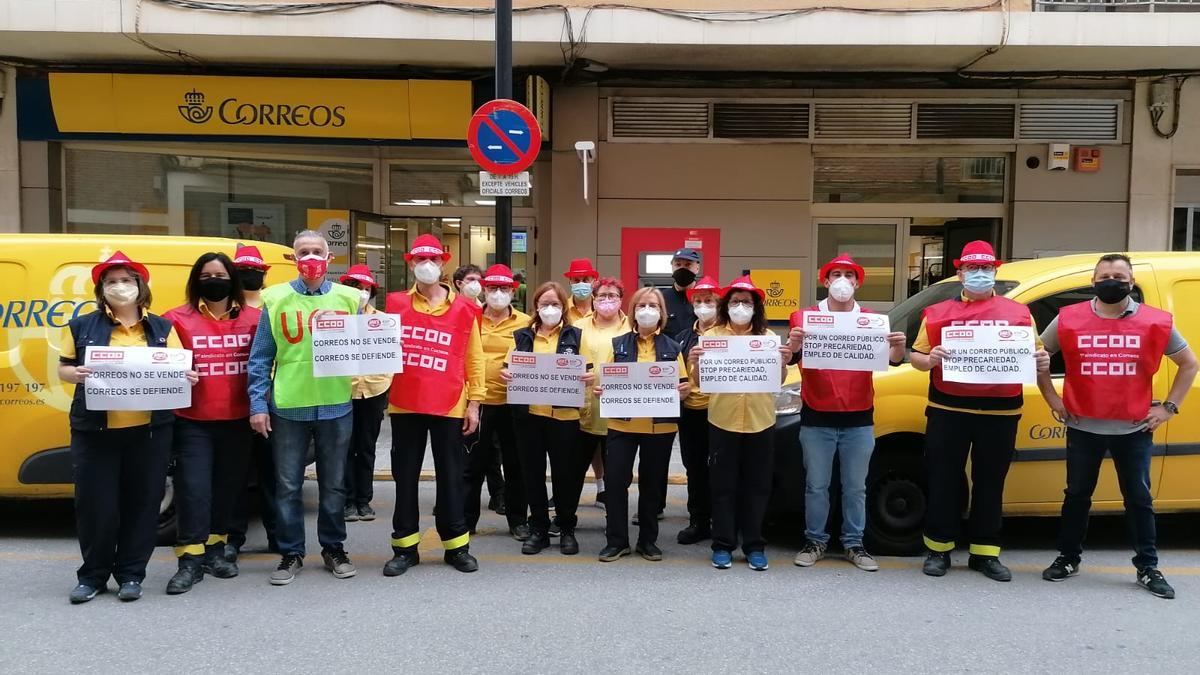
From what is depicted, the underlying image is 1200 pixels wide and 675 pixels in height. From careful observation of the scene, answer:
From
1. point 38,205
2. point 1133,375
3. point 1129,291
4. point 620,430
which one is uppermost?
point 38,205

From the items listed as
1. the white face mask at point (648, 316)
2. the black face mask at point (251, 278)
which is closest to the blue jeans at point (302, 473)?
the black face mask at point (251, 278)

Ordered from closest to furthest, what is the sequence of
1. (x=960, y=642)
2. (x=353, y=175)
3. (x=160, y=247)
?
(x=960, y=642) < (x=160, y=247) < (x=353, y=175)

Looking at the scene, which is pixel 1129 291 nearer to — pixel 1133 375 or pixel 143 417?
pixel 1133 375

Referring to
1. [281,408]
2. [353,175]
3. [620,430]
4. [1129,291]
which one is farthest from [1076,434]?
[353,175]

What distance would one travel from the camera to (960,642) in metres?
3.89

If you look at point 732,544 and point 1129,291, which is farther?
point 732,544

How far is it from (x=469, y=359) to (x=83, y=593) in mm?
2380

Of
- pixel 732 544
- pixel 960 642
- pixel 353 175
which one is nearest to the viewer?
pixel 960 642

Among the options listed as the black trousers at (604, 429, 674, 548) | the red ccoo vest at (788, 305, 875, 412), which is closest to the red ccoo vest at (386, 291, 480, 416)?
the black trousers at (604, 429, 674, 548)

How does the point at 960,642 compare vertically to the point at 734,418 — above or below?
below

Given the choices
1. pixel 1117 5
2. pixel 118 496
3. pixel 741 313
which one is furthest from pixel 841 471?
pixel 1117 5

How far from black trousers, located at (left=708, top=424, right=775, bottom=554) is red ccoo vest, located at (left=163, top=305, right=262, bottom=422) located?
2.77 metres

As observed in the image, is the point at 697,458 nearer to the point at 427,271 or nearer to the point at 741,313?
the point at 741,313

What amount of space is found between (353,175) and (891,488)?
355 inches
